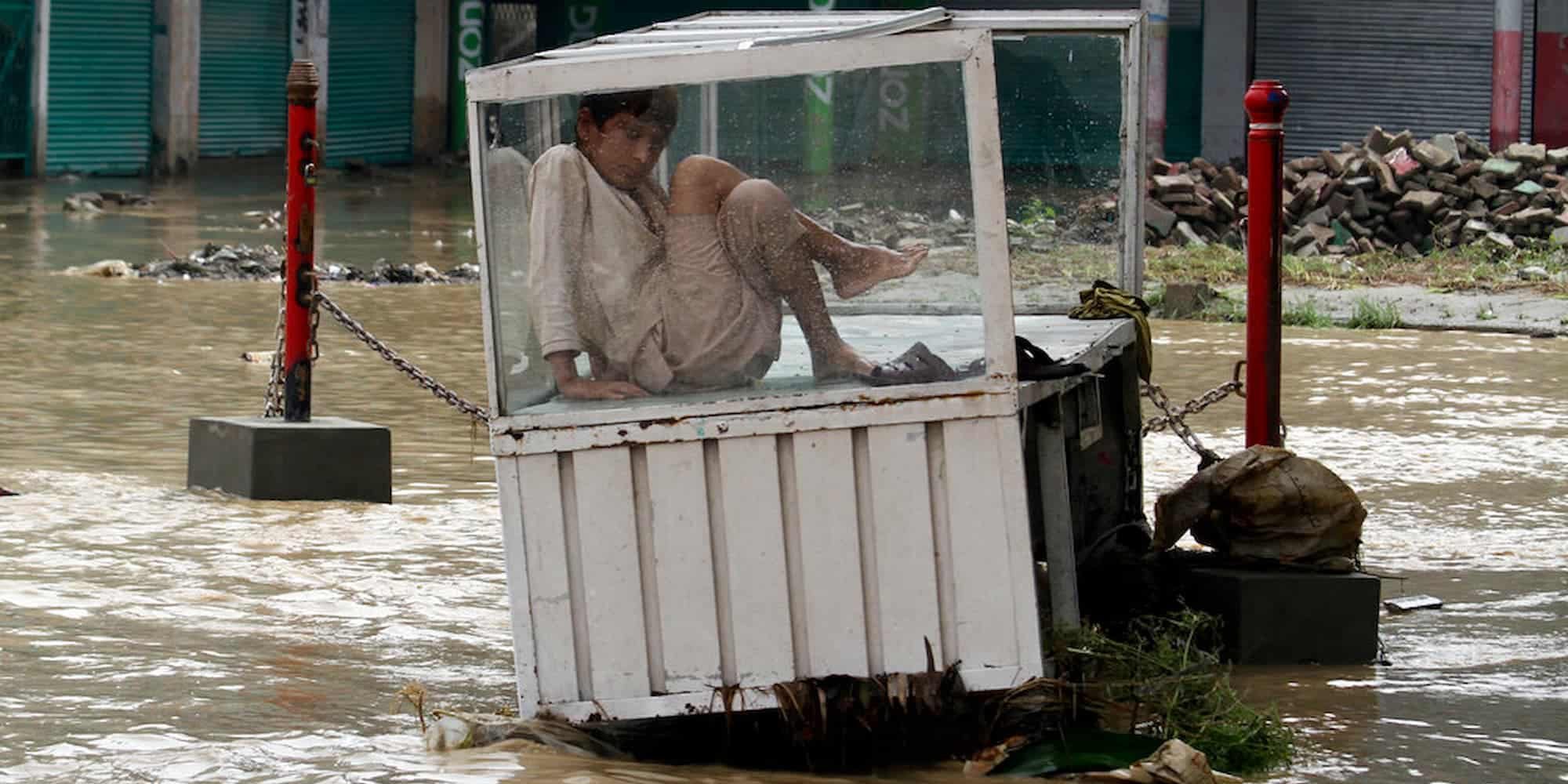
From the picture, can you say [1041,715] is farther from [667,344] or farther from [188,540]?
[188,540]

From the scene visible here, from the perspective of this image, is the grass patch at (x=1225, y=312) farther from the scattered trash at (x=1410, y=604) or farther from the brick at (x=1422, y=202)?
the scattered trash at (x=1410, y=604)

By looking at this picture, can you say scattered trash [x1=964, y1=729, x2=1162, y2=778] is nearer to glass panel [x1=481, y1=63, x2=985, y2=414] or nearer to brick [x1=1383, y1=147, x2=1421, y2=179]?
glass panel [x1=481, y1=63, x2=985, y2=414]

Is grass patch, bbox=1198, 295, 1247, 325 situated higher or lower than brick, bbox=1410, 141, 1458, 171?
lower

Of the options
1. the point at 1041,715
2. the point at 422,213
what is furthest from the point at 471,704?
the point at 422,213

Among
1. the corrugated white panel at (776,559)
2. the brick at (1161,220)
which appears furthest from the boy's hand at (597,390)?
the brick at (1161,220)

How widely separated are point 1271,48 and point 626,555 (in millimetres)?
25772

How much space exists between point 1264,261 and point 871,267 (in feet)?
7.09

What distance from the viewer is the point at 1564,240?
696 inches

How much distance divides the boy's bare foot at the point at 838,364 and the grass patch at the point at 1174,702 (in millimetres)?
799

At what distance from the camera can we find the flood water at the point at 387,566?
4969 mm

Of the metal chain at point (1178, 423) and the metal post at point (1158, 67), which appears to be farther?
the metal post at point (1158, 67)

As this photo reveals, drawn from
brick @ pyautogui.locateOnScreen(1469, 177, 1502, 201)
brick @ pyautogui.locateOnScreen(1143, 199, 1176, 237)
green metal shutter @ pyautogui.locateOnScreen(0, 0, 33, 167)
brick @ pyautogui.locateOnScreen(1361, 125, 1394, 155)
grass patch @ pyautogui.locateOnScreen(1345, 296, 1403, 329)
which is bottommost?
grass patch @ pyautogui.locateOnScreen(1345, 296, 1403, 329)

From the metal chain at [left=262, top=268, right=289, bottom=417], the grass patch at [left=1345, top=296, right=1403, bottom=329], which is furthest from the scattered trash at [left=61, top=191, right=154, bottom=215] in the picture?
the metal chain at [left=262, top=268, right=289, bottom=417]

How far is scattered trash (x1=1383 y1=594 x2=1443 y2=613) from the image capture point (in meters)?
6.66
